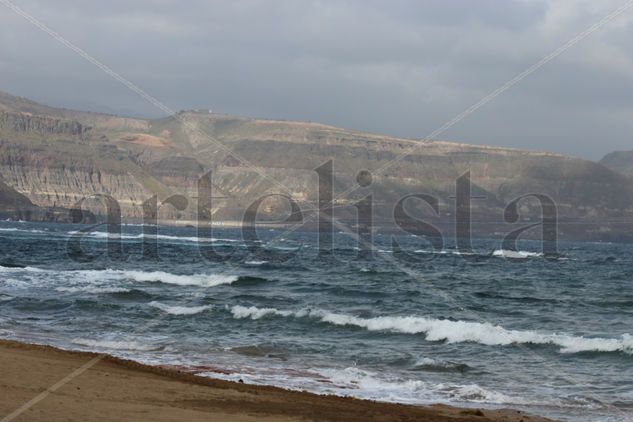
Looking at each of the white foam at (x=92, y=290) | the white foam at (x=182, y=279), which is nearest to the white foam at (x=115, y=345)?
the white foam at (x=92, y=290)

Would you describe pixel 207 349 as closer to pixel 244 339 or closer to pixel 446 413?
pixel 244 339

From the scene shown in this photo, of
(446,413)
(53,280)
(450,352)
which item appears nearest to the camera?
(446,413)

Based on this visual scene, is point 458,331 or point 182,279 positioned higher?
point 458,331

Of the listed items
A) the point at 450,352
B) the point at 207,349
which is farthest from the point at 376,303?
the point at 207,349

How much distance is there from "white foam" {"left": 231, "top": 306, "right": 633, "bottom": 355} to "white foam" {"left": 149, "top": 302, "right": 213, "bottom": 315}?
1181 millimetres

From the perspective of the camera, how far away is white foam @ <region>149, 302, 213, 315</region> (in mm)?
29188

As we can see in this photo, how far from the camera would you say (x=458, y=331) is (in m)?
26.3

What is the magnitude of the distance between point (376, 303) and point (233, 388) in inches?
891

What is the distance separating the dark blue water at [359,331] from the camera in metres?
17.2

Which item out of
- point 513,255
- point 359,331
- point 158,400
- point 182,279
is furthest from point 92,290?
A: point 513,255

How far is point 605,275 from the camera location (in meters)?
69.2

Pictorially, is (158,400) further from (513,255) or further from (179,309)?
(513,255)

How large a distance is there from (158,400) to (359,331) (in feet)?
48.0

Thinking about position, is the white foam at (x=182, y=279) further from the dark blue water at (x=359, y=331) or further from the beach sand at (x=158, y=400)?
the beach sand at (x=158, y=400)
